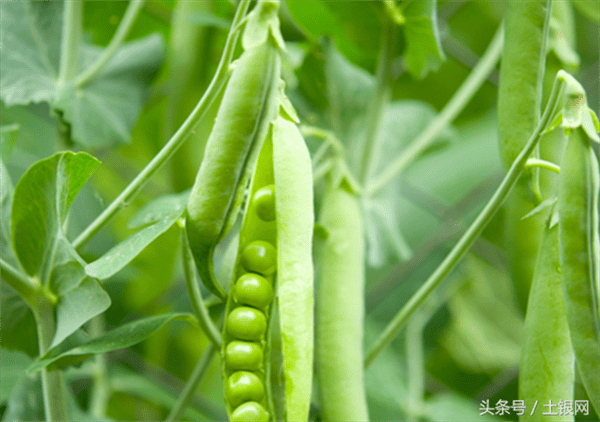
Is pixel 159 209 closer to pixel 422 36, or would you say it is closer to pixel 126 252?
pixel 126 252

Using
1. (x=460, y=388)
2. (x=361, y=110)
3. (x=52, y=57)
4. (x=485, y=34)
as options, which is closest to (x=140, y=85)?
(x=52, y=57)

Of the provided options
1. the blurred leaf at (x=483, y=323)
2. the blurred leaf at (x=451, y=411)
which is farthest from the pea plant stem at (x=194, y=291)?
the blurred leaf at (x=483, y=323)

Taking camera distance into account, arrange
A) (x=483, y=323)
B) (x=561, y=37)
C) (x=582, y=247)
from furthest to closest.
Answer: (x=483, y=323), (x=561, y=37), (x=582, y=247)

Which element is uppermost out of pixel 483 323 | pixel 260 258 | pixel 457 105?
pixel 457 105

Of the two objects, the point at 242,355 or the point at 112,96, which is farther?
the point at 112,96

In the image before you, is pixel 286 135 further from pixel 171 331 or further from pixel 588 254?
pixel 171 331

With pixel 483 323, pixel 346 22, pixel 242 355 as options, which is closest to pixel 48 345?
pixel 242 355

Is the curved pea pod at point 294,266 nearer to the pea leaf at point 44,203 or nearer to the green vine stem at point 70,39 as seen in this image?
the pea leaf at point 44,203
